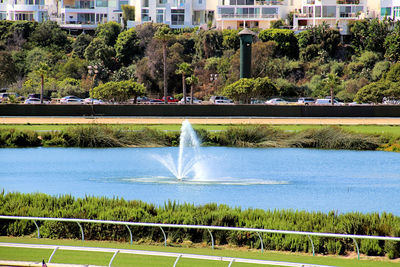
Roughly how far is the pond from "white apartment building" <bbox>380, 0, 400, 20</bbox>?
78.0 m

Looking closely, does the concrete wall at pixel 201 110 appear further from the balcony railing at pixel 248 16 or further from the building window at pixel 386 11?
the balcony railing at pixel 248 16

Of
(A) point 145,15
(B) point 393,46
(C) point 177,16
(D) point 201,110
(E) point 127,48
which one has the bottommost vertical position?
(D) point 201,110

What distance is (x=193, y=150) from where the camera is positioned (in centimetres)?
5053

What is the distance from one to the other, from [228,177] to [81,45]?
315 feet

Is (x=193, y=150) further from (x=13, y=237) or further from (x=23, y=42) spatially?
(x=23, y=42)

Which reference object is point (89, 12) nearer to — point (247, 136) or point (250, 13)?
point (250, 13)

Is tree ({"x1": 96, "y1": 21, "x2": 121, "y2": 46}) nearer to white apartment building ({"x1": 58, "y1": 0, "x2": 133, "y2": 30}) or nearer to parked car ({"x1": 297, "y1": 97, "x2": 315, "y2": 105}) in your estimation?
white apartment building ({"x1": 58, "y1": 0, "x2": 133, "y2": 30})

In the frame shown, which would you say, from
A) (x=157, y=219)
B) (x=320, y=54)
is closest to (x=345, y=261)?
(x=157, y=219)

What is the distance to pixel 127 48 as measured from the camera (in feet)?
412

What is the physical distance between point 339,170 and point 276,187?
710 centimetres

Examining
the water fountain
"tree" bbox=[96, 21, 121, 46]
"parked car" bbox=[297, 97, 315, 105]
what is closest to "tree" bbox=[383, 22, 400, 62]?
"parked car" bbox=[297, 97, 315, 105]

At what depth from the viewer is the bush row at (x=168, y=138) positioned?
170ft

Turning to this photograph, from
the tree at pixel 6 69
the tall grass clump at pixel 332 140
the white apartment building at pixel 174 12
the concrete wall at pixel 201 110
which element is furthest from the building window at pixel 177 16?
the tall grass clump at pixel 332 140

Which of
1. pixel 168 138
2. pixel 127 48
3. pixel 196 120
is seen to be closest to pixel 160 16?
pixel 127 48
